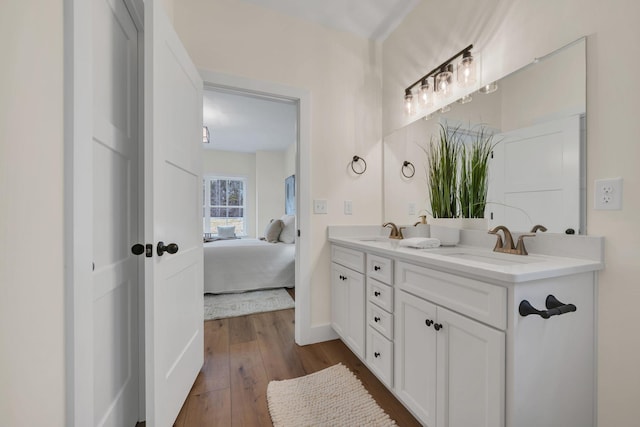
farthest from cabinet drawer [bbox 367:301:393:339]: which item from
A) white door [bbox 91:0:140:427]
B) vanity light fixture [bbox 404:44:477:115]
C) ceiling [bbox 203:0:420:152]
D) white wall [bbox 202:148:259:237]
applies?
white wall [bbox 202:148:259:237]

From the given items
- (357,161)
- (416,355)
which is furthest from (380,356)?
(357,161)

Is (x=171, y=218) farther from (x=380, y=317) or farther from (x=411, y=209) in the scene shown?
(x=411, y=209)

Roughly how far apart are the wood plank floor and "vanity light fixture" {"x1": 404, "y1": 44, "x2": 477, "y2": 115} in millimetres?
1874

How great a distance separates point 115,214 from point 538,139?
188 centimetres

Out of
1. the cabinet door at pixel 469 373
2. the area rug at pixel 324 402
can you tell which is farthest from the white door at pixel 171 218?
the cabinet door at pixel 469 373

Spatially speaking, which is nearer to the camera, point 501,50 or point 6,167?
point 6,167

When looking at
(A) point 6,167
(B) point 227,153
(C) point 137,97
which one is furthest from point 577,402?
(B) point 227,153

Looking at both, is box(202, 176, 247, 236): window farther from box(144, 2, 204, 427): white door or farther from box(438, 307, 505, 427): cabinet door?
box(438, 307, 505, 427): cabinet door

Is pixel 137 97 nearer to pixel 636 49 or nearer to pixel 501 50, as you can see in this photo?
pixel 501 50

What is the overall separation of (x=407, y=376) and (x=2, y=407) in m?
1.35

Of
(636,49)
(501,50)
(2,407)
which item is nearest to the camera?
(2,407)

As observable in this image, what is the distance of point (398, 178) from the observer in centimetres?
213

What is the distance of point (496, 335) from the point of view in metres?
0.85

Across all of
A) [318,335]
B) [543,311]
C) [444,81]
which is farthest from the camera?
[318,335]
